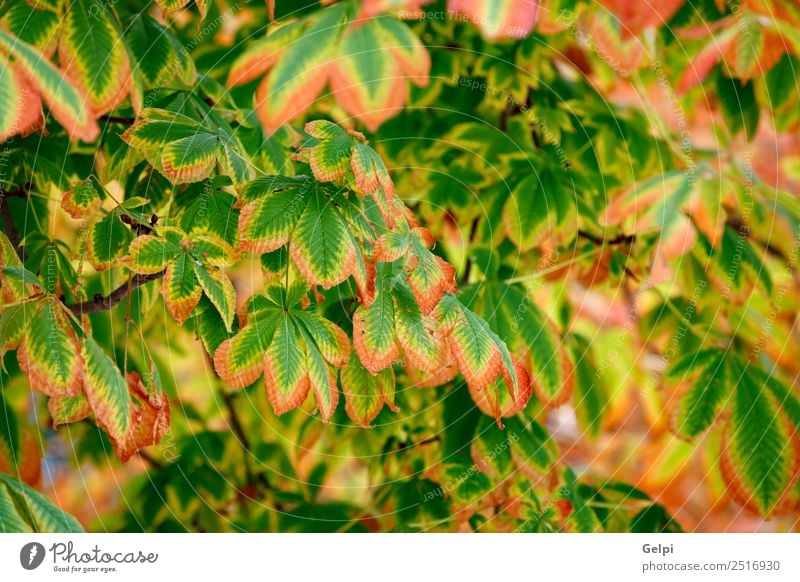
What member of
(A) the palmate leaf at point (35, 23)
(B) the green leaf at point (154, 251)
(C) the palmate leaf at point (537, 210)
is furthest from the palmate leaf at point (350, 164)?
(C) the palmate leaf at point (537, 210)

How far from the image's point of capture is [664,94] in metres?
1.05

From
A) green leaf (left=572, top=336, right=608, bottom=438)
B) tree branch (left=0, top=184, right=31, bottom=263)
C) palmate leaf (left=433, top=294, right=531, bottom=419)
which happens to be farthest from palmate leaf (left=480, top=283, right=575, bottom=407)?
tree branch (left=0, top=184, right=31, bottom=263)

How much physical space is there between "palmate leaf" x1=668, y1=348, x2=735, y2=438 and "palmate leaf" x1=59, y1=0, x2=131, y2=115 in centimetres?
61

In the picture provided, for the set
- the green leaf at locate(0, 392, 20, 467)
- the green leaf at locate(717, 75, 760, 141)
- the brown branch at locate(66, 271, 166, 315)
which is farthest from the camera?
the green leaf at locate(717, 75, 760, 141)

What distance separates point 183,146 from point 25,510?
0.89 feet

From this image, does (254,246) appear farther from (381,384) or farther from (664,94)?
(664,94)

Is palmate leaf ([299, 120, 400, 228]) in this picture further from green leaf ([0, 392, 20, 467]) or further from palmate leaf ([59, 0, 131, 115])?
green leaf ([0, 392, 20, 467])

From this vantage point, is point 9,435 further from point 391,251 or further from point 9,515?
point 391,251

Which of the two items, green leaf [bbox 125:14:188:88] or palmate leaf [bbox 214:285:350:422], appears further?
green leaf [bbox 125:14:188:88]

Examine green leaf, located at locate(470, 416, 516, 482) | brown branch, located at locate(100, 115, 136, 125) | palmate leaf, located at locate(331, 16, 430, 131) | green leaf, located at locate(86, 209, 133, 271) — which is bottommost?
green leaf, located at locate(470, 416, 516, 482)

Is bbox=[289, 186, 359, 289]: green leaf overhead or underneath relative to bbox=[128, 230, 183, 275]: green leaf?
underneath
